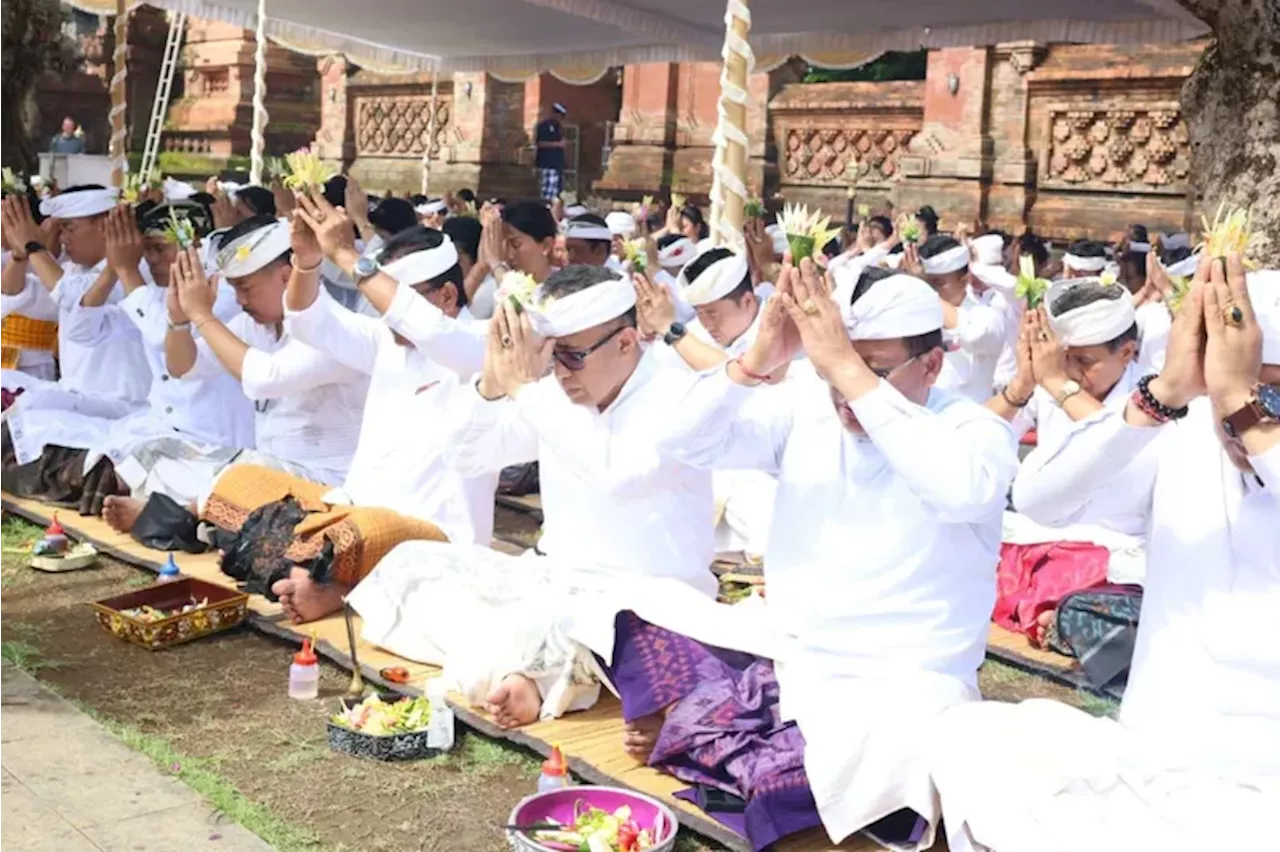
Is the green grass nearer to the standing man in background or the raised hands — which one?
the raised hands

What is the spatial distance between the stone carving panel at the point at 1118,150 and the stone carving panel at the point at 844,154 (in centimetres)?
205

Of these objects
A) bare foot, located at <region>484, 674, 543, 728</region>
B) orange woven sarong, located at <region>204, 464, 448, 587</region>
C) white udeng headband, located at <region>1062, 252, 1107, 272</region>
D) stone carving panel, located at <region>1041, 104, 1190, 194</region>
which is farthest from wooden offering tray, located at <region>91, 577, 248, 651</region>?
stone carving panel, located at <region>1041, 104, 1190, 194</region>

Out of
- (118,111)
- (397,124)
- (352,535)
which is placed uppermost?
(397,124)

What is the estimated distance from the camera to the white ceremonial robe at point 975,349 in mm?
8453

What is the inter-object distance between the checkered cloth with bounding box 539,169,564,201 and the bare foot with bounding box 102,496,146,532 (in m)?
15.2

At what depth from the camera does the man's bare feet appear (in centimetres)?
561

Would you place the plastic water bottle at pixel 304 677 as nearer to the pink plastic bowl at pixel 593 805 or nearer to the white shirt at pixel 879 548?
the pink plastic bowl at pixel 593 805

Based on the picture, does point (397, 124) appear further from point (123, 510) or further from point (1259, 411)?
point (1259, 411)

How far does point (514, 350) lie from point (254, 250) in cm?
211

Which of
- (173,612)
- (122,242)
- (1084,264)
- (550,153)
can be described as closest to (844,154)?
(550,153)

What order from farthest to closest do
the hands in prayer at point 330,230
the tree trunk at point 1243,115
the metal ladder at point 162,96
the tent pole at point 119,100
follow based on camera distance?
the metal ladder at point 162,96
the tent pole at point 119,100
the tree trunk at point 1243,115
the hands in prayer at point 330,230

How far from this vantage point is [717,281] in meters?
6.53

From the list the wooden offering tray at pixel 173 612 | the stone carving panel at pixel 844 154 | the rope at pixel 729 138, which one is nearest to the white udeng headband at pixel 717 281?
the rope at pixel 729 138

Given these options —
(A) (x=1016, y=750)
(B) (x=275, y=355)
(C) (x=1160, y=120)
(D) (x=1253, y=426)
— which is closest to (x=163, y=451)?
(B) (x=275, y=355)
